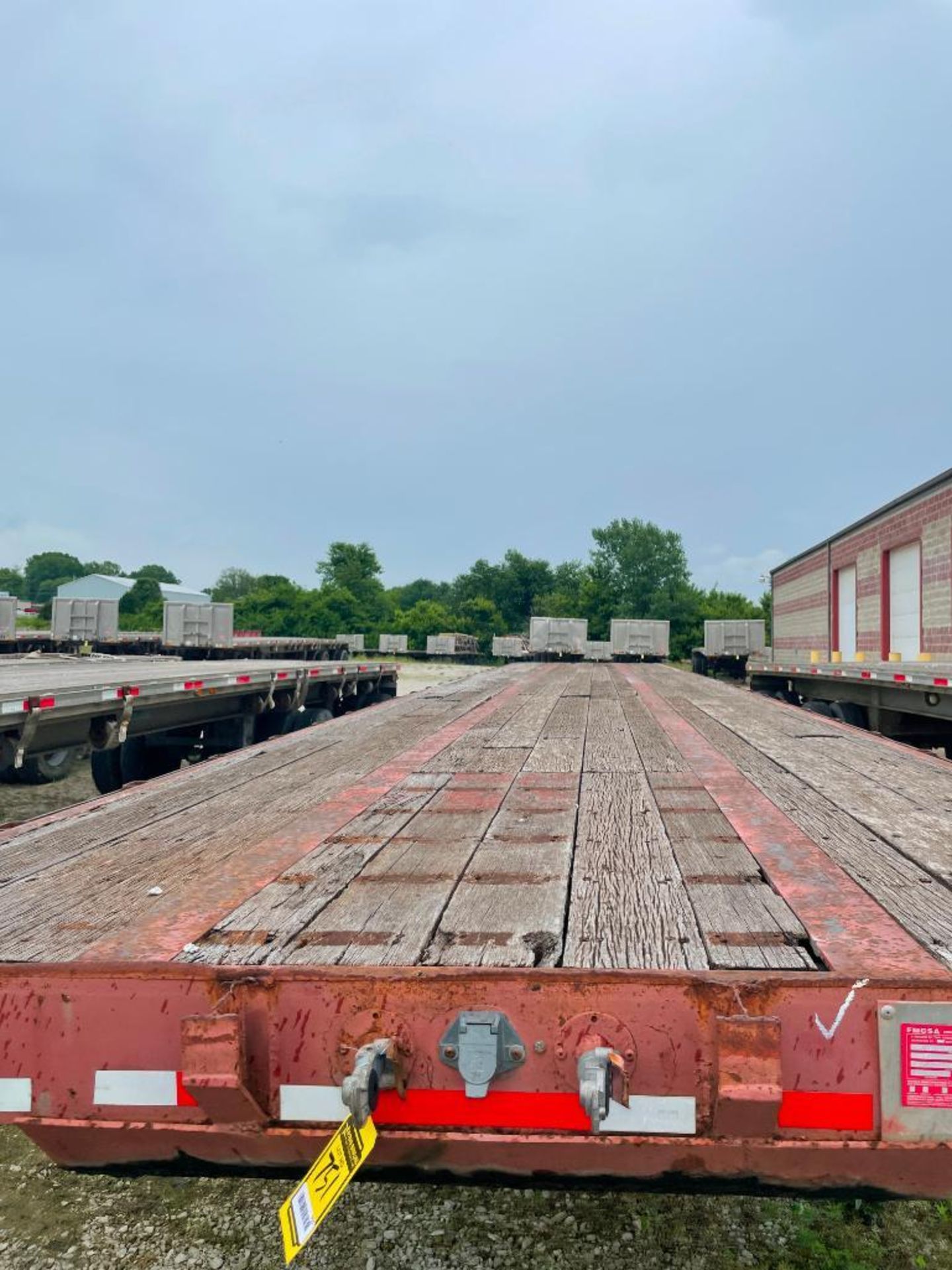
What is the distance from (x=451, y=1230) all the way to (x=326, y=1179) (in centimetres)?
142

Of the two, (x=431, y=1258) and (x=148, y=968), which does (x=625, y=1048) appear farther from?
(x=431, y=1258)

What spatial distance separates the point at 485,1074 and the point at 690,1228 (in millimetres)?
1692

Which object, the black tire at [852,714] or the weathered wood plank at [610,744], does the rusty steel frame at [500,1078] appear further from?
the black tire at [852,714]

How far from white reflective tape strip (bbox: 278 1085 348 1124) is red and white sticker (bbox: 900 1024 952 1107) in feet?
3.23

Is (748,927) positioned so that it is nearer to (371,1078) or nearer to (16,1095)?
(371,1078)

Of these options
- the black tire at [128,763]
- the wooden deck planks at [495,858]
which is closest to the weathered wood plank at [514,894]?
the wooden deck planks at [495,858]

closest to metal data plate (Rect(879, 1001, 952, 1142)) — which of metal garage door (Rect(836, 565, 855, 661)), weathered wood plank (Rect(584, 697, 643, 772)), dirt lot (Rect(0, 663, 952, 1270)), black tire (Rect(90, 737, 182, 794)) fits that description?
dirt lot (Rect(0, 663, 952, 1270))

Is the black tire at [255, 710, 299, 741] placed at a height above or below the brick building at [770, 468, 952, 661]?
below

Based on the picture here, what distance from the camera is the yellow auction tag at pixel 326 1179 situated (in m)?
1.29

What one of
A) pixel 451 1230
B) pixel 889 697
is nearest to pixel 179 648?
pixel 889 697

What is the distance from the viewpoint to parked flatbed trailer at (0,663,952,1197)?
1329 millimetres

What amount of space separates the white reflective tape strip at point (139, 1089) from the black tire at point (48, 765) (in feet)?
15.8

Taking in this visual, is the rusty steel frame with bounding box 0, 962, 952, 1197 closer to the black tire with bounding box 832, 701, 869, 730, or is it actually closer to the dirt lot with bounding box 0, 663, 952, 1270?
the dirt lot with bounding box 0, 663, 952, 1270

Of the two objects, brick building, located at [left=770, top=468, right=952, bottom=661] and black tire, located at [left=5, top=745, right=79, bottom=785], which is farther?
brick building, located at [left=770, top=468, right=952, bottom=661]
